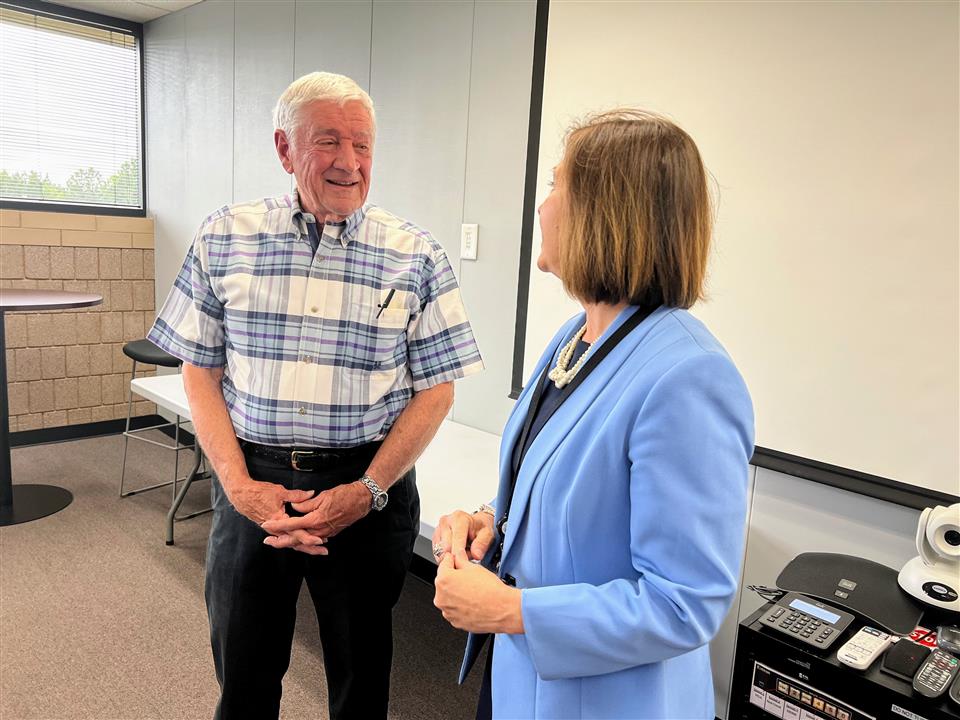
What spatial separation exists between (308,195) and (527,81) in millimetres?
1324

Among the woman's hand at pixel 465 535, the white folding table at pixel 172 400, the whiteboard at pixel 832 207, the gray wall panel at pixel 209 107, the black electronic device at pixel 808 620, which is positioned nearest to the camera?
the woman's hand at pixel 465 535

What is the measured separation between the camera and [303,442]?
1.52 m

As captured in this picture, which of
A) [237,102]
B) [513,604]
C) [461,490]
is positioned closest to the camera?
[513,604]

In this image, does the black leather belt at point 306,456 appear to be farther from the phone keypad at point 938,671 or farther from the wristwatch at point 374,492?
the phone keypad at point 938,671

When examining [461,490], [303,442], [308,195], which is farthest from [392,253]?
[461,490]

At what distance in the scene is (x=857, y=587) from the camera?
155 cm

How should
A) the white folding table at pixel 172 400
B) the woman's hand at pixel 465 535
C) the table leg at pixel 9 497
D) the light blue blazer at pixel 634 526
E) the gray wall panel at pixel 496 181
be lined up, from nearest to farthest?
the light blue blazer at pixel 634 526
the woman's hand at pixel 465 535
the gray wall panel at pixel 496 181
the white folding table at pixel 172 400
the table leg at pixel 9 497

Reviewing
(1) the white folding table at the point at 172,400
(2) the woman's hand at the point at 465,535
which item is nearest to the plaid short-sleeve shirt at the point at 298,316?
(2) the woman's hand at the point at 465,535

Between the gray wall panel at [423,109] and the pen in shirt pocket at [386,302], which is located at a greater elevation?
the gray wall panel at [423,109]

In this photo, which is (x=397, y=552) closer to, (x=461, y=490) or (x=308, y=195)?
(x=461, y=490)

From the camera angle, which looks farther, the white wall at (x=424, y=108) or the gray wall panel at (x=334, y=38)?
the gray wall panel at (x=334, y=38)

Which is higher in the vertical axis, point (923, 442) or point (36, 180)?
point (36, 180)

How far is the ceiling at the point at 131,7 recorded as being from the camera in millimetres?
4406

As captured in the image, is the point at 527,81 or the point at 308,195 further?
the point at 527,81
